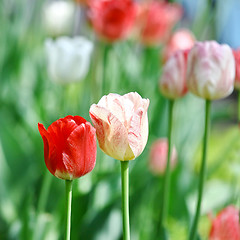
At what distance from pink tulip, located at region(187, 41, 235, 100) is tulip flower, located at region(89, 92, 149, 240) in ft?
0.51

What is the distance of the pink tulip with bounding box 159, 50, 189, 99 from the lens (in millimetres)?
600

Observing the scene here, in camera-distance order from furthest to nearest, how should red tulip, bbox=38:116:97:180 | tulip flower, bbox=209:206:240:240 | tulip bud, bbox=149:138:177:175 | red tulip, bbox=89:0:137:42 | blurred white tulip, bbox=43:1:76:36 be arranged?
blurred white tulip, bbox=43:1:76:36, red tulip, bbox=89:0:137:42, tulip bud, bbox=149:138:177:175, tulip flower, bbox=209:206:240:240, red tulip, bbox=38:116:97:180

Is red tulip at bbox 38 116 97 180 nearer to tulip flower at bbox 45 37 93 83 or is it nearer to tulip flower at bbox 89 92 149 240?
tulip flower at bbox 89 92 149 240

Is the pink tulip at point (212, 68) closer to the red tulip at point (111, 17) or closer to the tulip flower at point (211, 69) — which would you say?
the tulip flower at point (211, 69)

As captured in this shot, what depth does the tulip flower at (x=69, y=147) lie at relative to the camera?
392 millimetres

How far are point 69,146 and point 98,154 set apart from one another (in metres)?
0.58

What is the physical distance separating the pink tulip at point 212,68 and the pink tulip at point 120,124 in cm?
16

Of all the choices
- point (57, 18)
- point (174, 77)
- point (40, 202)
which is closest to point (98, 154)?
point (40, 202)

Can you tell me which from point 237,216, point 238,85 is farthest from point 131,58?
point 237,216

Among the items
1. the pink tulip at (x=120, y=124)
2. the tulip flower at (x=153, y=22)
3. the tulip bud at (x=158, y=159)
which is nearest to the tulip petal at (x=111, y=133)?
the pink tulip at (x=120, y=124)

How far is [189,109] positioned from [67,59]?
2.19 feet

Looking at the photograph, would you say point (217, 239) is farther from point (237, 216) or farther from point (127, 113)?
point (127, 113)

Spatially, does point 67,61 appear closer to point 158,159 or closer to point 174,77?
point 158,159

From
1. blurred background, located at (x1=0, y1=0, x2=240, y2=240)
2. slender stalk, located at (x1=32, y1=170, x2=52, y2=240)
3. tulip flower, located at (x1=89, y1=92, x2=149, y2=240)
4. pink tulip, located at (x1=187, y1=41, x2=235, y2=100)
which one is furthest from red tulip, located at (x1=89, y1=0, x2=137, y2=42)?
tulip flower, located at (x1=89, y1=92, x2=149, y2=240)
